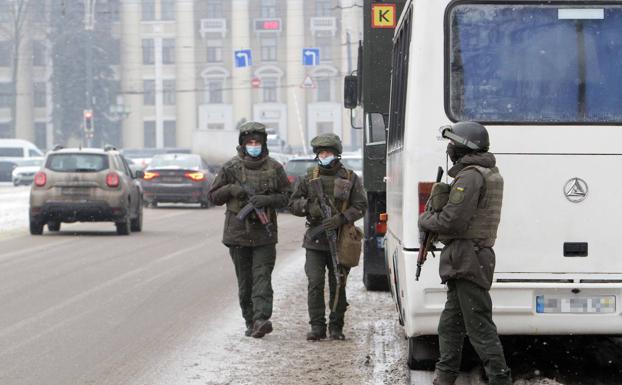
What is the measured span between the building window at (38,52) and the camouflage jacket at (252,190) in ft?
285

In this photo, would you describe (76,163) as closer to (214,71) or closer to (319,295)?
(319,295)

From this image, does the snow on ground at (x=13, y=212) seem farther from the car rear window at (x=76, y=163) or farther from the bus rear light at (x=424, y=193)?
the bus rear light at (x=424, y=193)

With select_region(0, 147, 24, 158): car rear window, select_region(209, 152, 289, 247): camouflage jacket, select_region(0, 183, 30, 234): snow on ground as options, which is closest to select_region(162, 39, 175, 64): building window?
select_region(0, 147, 24, 158): car rear window

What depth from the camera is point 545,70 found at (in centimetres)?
812

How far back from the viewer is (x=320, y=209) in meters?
10.2

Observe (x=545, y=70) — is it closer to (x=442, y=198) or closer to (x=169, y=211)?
(x=442, y=198)

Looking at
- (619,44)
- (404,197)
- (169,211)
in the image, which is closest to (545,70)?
(619,44)

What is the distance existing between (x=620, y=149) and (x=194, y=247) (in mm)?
13399

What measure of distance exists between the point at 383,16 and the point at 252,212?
9.22 ft

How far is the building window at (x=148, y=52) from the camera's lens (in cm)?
9431

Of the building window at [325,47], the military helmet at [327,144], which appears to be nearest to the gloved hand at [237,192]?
the military helmet at [327,144]

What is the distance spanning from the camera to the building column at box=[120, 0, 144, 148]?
94.3 m

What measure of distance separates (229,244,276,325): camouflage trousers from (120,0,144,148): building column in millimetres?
84795

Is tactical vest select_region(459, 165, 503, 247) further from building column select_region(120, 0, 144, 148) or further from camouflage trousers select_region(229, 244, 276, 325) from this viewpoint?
building column select_region(120, 0, 144, 148)
